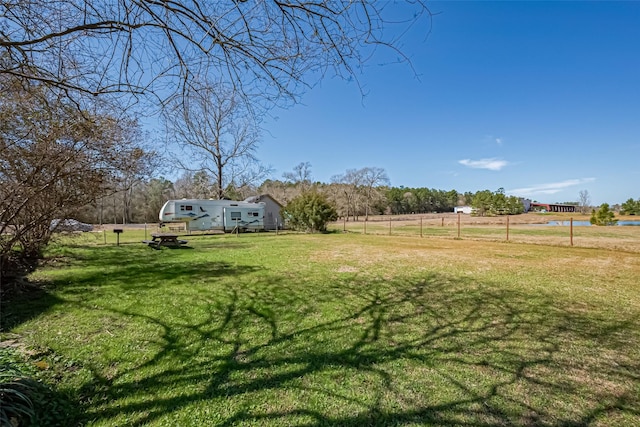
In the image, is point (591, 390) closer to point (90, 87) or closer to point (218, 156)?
point (90, 87)

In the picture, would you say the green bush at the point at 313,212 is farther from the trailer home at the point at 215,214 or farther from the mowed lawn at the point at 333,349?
the mowed lawn at the point at 333,349

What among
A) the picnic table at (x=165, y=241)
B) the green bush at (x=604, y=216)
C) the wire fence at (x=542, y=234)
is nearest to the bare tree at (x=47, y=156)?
the picnic table at (x=165, y=241)

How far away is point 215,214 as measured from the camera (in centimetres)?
2020

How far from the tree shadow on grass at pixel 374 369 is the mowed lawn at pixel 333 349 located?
0.01 m

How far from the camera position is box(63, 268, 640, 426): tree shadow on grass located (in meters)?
2.00

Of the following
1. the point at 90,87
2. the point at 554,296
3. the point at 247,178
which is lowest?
the point at 554,296

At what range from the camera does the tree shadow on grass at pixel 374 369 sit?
2.00 meters

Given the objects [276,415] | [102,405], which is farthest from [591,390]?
[102,405]

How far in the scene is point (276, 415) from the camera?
195 cm

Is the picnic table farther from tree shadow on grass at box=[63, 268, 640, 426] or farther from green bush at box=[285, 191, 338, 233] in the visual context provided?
green bush at box=[285, 191, 338, 233]

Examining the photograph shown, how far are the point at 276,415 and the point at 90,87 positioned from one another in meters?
3.26

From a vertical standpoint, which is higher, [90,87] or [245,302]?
[90,87]

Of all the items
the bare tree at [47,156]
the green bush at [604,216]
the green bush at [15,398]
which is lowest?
the green bush at [15,398]

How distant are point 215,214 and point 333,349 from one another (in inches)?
743
